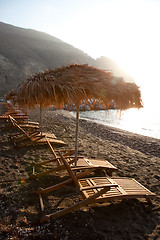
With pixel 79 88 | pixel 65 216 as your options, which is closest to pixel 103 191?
pixel 65 216

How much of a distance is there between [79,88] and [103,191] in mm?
1713

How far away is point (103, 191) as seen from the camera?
2371mm

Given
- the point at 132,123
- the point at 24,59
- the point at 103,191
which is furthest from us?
the point at 24,59

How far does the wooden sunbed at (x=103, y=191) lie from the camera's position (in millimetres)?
2312

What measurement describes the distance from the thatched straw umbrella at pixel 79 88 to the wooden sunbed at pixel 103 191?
1.37m

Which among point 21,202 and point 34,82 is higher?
point 34,82

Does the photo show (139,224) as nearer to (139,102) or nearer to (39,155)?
(139,102)

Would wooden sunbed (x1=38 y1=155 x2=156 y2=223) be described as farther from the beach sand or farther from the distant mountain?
the distant mountain

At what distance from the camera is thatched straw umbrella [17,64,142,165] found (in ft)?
7.89

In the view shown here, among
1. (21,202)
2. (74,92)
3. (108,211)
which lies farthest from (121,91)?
(21,202)

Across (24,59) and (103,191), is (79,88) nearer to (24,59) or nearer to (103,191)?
(103,191)

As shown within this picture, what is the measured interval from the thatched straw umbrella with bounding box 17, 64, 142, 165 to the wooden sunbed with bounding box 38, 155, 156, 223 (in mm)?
1366

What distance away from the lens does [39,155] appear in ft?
16.0

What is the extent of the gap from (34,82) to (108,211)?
2.60m
